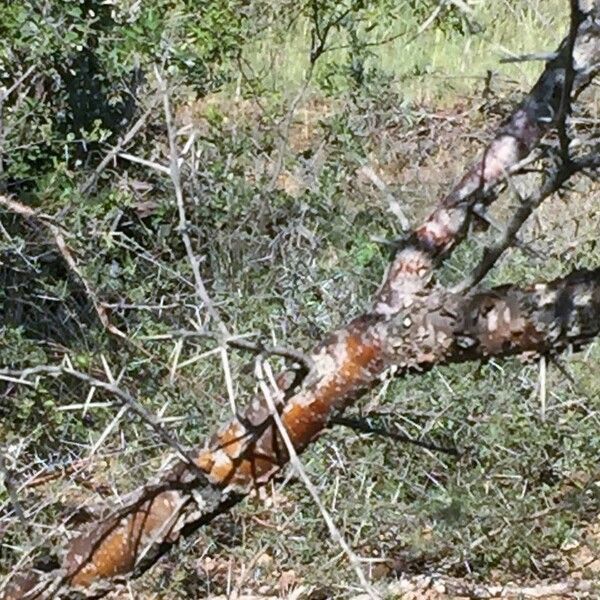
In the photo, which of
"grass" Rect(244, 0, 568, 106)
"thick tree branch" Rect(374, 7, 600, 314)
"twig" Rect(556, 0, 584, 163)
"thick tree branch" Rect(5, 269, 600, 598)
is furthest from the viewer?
"grass" Rect(244, 0, 568, 106)

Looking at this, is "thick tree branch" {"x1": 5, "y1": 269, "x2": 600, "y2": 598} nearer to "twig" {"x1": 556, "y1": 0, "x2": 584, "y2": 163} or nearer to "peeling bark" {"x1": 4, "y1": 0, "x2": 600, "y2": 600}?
"peeling bark" {"x1": 4, "y1": 0, "x2": 600, "y2": 600}

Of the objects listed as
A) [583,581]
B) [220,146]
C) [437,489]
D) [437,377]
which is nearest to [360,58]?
[220,146]

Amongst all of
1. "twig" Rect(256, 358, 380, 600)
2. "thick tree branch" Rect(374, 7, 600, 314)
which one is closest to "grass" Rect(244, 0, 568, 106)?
"thick tree branch" Rect(374, 7, 600, 314)

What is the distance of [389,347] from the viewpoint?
180 cm

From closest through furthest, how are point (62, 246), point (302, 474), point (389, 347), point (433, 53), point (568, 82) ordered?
point (568, 82), point (302, 474), point (389, 347), point (62, 246), point (433, 53)

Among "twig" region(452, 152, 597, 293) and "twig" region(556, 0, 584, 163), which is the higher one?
"twig" region(556, 0, 584, 163)

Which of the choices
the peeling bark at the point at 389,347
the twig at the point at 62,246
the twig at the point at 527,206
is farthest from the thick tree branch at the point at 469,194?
the twig at the point at 62,246

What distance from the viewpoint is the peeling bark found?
5.68 ft

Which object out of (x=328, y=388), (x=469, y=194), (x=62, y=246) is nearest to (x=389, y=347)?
(x=328, y=388)

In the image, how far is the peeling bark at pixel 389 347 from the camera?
173cm

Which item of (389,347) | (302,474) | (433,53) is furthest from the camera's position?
(433,53)

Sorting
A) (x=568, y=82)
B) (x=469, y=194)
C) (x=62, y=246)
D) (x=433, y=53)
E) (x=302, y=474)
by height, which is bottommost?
(x=433, y=53)

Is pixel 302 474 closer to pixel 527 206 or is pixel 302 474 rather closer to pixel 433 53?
pixel 527 206

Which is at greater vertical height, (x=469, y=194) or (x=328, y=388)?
(x=469, y=194)
